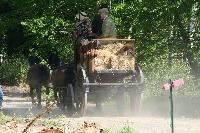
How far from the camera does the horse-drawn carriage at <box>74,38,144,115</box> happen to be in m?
14.1

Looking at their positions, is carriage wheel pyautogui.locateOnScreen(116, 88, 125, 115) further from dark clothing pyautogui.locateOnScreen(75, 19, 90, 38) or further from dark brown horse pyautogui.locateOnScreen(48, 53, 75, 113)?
dark clothing pyautogui.locateOnScreen(75, 19, 90, 38)

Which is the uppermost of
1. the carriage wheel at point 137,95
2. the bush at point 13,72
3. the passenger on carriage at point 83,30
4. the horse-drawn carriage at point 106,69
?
the passenger on carriage at point 83,30

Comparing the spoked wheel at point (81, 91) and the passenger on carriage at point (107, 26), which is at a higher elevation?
the passenger on carriage at point (107, 26)

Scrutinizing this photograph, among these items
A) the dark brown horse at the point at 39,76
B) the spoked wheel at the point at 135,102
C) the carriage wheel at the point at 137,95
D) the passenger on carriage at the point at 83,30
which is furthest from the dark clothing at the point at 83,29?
the dark brown horse at the point at 39,76

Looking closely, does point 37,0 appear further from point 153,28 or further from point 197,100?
point 197,100

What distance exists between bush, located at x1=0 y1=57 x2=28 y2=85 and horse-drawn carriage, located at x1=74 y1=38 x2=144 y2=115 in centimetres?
1482

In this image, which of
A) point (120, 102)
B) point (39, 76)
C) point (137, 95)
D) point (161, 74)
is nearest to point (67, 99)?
point (120, 102)

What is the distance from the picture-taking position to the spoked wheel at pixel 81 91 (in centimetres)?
1412

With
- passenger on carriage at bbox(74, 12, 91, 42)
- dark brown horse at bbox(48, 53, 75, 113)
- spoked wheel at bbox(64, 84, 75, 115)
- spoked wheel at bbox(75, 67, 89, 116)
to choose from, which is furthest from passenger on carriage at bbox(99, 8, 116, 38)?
spoked wheel at bbox(64, 84, 75, 115)

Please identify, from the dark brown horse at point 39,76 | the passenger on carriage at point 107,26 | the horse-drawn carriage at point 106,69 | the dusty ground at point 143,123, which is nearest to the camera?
the dusty ground at point 143,123

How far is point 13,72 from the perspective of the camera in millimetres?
29484

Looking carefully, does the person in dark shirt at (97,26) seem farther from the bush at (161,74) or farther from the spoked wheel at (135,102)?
the bush at (161,74)

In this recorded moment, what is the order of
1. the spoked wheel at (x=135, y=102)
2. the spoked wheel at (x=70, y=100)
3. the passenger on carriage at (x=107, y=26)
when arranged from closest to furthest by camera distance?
the passenger on carriage at (x=107, y=26) → the spoked wheel at (x=135, y=102) → the spoked wheel at (x=70, y=100)

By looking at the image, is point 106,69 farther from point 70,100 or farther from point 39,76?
point 39,76
